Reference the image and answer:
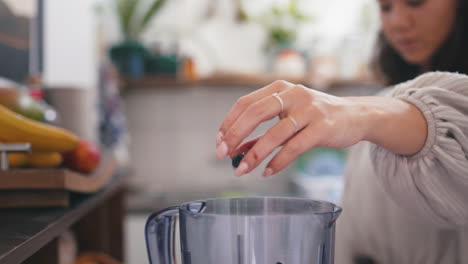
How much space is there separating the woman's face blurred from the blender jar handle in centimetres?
68

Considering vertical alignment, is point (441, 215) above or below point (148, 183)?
above

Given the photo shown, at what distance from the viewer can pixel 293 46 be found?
2457 mm

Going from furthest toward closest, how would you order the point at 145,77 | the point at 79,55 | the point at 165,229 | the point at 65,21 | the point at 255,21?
the point at 255,21 < the point at 145,77 < the point at 79,55 < the point at 65,21 < the point at 165,229

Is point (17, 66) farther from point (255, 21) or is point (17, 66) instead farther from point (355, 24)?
Result: point (355, 24)

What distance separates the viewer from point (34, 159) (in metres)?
0.62

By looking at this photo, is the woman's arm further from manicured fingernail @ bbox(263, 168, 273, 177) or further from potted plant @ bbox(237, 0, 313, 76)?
potted plant @ bbox(237, 0, 313, 76)

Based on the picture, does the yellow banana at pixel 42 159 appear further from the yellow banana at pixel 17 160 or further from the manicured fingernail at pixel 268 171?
the manicured fingernail at pixel 268 171

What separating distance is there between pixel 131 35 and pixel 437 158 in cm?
205

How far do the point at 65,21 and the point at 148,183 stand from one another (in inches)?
49.7

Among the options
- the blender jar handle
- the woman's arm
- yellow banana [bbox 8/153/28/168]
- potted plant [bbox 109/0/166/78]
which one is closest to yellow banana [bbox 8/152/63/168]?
yellow banana [bbox 8/153/28/168]

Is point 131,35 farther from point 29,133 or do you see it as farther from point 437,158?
point 437,158

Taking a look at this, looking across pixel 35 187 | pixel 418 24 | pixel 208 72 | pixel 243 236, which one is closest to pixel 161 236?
pixel 243 236

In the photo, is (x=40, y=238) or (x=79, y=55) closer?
(x=40, y=238)

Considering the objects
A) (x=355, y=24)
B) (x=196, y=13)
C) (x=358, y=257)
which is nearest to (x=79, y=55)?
(x=196, y=13)
